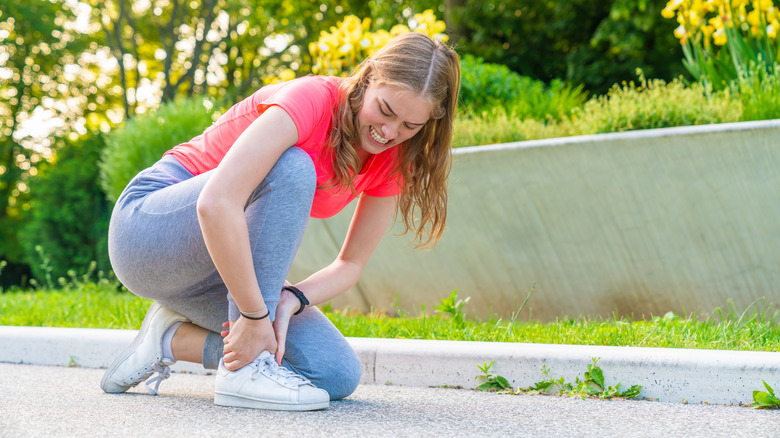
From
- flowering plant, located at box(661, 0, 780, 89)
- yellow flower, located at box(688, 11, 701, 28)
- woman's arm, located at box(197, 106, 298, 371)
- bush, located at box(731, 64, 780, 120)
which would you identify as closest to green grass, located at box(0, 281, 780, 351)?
bush, located at box(731, 64, 780, 120)

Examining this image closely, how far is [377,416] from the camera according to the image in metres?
2.00

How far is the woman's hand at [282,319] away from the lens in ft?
6.82

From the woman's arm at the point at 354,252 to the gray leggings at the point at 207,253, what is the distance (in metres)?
0.09

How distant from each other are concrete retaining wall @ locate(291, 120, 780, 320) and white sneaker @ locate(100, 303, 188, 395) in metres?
1.80

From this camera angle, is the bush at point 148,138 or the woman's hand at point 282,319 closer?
the woman's hand at point 282,319

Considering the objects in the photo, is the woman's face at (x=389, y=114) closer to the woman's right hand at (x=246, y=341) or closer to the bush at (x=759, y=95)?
the woman's right hand at (x=246, y=341)

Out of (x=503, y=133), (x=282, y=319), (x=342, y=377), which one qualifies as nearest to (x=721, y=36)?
(x=503, y=133)

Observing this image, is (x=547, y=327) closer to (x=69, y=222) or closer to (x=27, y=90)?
(x=69, y=222)

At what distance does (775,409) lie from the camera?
83.9 inches

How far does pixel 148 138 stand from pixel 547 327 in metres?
3.36

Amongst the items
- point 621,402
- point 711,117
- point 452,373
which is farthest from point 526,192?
point 621,402

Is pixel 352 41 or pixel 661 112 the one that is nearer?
→ pixel 661 112

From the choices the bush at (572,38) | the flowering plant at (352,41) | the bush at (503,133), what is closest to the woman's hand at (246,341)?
the bush at (503,133)

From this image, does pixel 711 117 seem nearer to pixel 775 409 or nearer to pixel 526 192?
pixel 526 192
